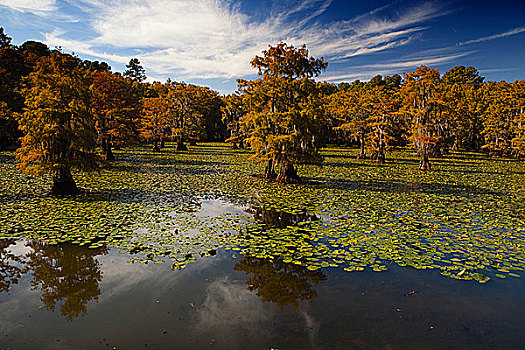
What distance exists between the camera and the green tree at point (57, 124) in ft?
40.6

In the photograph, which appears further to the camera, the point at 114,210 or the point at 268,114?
the point at 268,114

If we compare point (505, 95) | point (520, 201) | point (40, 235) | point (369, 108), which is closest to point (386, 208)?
point (520, 201)

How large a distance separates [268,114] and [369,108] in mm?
23628

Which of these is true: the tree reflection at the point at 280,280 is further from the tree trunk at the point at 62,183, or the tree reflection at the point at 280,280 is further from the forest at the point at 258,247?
the tree trunk at the point at 62,183

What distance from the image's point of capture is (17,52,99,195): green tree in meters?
12.4

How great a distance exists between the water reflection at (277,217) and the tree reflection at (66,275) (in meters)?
5.13

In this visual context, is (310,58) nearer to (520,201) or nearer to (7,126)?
(520,201)

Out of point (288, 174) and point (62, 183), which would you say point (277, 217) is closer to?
point (288, 174)

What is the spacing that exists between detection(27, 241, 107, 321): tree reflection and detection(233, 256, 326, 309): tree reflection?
10.00 feet

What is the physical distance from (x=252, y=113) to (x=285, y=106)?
200 cm

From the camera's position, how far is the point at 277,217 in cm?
1120

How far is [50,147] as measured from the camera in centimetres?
1265

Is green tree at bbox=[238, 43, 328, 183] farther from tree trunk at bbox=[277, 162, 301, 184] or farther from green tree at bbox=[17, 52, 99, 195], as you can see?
green tree at bbox=[17, 52, 99, 195]

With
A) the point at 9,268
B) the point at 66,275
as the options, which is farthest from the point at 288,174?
the point at 9,268
